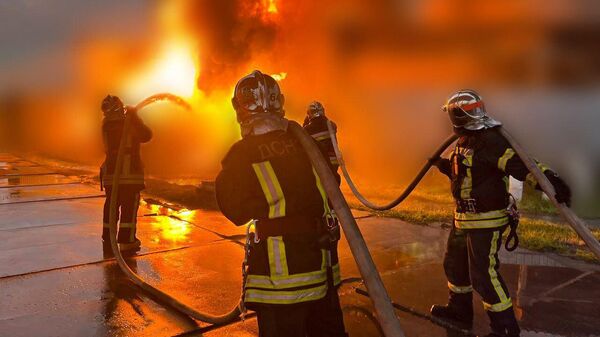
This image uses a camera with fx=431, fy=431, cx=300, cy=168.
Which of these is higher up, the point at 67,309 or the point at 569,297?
the point at 67,309

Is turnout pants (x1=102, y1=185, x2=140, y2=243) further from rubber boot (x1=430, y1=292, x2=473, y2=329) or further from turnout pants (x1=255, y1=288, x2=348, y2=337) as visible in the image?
rubber boot (x1=430, y1=292, x2=473, y2=329)

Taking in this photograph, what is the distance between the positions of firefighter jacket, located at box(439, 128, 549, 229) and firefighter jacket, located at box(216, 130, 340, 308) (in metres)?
1.56

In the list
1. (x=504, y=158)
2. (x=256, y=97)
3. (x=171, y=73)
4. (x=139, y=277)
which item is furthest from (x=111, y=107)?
(x=171, y=73)

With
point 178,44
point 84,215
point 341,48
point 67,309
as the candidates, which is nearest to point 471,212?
point 67,309

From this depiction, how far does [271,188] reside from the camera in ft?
6.89

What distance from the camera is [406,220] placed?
23.7 feet

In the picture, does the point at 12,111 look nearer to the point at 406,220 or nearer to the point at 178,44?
the point at 178,44

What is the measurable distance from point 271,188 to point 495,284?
1.97m

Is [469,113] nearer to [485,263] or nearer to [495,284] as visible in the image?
[485,263]

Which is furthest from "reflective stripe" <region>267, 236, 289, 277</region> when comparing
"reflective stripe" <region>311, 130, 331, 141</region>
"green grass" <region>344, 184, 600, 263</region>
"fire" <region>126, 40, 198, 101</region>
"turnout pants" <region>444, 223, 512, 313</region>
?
"fire" <region>126, 40, 198, 101</region>

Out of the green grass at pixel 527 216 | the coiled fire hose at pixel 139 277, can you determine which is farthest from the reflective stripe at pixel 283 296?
the green grass at pixel 527 216

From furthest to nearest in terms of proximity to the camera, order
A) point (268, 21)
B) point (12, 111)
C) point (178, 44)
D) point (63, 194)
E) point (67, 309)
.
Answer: point (12, 111) → point (178, 44) → point (268, 21) → point (63, 194) → point (67, 309)

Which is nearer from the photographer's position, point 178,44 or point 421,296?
point 421,296

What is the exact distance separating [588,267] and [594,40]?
13.1 feet
